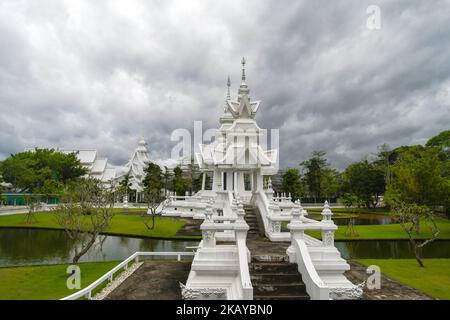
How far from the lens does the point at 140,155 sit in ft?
206

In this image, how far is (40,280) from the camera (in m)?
10.3

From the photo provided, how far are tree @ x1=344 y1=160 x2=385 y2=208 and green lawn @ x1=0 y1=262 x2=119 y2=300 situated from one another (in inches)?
1747

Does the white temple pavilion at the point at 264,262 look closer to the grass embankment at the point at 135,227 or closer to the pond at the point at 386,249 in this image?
the pond at the point at 386,249

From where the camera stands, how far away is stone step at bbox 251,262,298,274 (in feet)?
26.9

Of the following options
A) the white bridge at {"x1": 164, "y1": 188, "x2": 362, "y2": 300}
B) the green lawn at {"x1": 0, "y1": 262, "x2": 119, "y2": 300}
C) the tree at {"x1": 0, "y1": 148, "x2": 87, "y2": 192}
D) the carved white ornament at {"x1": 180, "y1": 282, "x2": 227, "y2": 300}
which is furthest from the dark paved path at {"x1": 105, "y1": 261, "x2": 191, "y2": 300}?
the tree at {"x1": 0, "y1": 148, "x2": 87, "y2": 192}

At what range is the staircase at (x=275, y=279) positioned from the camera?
7340 mm

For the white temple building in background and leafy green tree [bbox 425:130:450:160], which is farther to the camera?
the white temple building in background

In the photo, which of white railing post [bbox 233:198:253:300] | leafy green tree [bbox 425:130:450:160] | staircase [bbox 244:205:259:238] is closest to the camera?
white railing post [bbox 233:198:253:300]

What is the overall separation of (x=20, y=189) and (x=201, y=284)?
53750 millimetres

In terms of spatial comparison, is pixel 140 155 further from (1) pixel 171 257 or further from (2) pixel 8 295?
(2) pixel 8 295

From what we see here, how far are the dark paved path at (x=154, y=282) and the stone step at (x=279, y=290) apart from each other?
8.25 ft

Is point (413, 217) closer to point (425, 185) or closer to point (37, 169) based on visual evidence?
point (425, 185)

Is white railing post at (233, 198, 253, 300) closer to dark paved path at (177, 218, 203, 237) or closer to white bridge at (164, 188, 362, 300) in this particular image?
white bridge at (164, 188, 362, 300)
